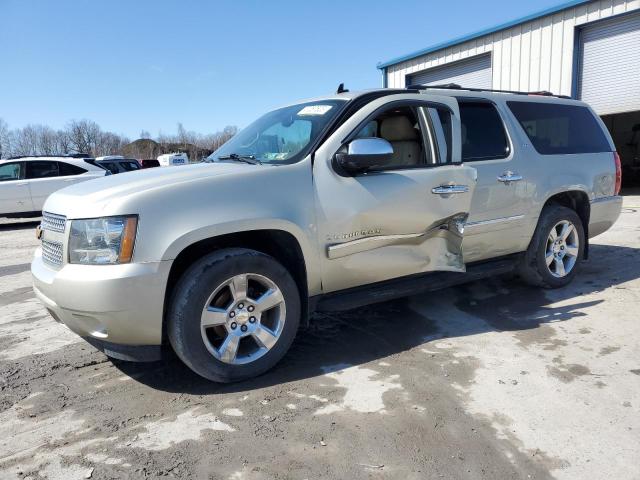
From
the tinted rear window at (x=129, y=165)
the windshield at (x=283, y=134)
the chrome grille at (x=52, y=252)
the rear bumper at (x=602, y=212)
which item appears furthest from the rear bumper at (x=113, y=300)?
the tinted rear window at (x=129, y=165)

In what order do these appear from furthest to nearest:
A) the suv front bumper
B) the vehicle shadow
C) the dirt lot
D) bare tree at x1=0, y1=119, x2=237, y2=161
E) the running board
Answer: bare tree at x1=0, y1=119, x2=237, y2=161 → the running board → the vehicle shadow → the suv front bumper → the dirt lot

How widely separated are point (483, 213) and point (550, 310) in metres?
1.14

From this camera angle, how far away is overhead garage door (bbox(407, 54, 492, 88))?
15.5m

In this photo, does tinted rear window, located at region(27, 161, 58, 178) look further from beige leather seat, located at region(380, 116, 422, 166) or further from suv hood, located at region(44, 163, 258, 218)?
beige leather seat, located at region(380, 116, 422, 166)

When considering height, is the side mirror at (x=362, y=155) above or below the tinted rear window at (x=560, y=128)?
below

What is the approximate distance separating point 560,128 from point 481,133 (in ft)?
4.13

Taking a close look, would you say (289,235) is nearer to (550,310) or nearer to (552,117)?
(550,310)

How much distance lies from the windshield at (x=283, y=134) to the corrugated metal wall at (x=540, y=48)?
12.0 metres

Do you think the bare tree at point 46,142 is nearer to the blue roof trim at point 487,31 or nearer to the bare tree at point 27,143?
the bare tree at point 27,143

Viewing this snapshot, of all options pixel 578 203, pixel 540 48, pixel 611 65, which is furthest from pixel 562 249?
pixel 540 48

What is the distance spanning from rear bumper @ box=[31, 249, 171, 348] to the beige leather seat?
2098 mm

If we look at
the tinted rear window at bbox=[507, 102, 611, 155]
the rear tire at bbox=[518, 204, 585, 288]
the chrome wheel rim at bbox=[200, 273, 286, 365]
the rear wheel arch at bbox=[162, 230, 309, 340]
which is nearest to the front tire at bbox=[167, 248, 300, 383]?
the chrome wheel rim at bbox=[200, 273, 286, 365]

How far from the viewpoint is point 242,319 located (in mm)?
3061

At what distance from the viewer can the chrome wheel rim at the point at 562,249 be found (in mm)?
4855
